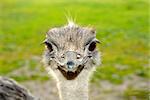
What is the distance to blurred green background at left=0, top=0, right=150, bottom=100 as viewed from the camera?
18.6 metres

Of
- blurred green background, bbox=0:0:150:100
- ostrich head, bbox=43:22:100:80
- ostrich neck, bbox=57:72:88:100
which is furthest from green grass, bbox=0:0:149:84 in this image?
ostrich neck, bbox=57:72:88:100

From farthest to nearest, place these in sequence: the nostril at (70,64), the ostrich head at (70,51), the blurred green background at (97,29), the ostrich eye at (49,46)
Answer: the blurred green background at (97,29) < the ostrich eye at (49,46) < the ostrich head at (70,51) < the nostril at (70,64)

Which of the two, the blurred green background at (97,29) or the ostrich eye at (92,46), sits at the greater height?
the blurred green background at (97,29)

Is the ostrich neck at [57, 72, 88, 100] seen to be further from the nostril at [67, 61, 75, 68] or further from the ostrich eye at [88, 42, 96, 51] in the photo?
the ostrich eye at [88, 42, 96, 51]

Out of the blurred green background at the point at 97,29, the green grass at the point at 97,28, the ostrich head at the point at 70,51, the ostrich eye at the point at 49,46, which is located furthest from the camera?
the green grass at the point at 97,28

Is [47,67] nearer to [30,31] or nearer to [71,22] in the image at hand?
[71,22]

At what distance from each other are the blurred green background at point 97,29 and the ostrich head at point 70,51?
4.59m

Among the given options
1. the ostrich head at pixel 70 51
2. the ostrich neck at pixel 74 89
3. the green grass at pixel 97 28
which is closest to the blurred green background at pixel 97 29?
the green grass at pixel 97 28

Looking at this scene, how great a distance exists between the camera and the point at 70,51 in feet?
17.5

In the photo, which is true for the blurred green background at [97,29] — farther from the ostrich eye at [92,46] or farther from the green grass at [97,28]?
the ostrich eye at [92,46]

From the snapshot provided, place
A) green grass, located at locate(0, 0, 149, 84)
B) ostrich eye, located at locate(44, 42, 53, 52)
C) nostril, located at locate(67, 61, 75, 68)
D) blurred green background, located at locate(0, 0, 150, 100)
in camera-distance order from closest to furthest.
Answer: nostril, located at locate(67, 61, 75, 68), ostrich eye, located at locate(44, 42, 53, 52), blurred green background, located at locate(0, 0, 150, 100), green grass, located at locate(0, 0, 149, 84)

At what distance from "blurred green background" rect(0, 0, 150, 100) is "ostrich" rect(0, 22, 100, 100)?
4600 millimetres

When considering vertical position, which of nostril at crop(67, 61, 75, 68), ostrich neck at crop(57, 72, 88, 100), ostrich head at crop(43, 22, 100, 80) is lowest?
ostrich neck at crop(57, 72, 88, 100)

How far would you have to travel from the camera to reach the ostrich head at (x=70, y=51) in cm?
520
